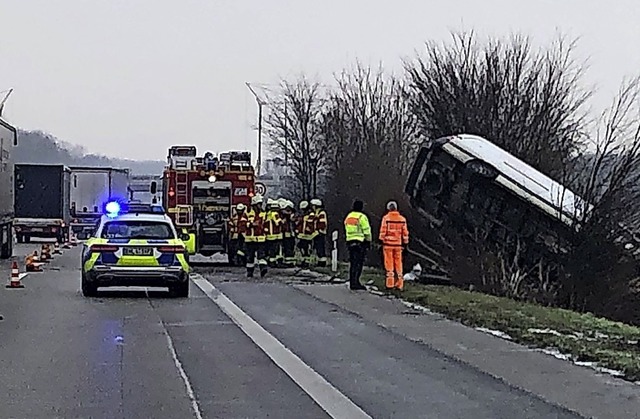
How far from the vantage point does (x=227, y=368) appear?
42.1 feet

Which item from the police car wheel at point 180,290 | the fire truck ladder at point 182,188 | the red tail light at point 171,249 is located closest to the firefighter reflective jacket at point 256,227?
the police car wheel at point 180,290

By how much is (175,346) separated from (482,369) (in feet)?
12.5

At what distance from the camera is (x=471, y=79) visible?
37.9 m

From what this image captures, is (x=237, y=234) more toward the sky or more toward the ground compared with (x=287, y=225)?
more toward the ground

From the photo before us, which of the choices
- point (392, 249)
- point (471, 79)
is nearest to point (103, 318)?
point (392, 249)

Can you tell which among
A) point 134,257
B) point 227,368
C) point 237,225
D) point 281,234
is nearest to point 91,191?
point 237,225

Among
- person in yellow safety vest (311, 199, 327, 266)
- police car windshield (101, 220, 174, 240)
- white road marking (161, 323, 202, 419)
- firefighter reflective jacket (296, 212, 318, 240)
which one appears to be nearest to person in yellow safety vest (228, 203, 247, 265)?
firefighter reflective jacket (296, 212, 318, 240)

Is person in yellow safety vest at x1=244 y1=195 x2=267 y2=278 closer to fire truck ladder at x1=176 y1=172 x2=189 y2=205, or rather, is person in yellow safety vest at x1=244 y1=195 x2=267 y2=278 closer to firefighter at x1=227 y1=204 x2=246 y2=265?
firefighter at x1=227 y1=204 x2=246 y2=265

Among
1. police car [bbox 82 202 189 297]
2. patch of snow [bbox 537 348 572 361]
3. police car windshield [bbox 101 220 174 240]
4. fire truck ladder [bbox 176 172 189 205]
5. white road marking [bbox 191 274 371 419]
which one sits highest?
fire truck ladder [bbox 176 172 189 205]

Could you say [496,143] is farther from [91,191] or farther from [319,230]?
[91,191]

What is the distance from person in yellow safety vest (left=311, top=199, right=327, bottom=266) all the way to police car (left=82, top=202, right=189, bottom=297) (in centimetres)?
718

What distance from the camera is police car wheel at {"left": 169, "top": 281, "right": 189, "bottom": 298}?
22406 millimetres

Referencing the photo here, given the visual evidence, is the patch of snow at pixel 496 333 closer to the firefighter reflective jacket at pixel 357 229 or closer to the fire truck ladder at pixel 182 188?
the firefighter reflective jacket at pixel 357 229

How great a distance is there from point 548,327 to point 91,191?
50.3 metres
